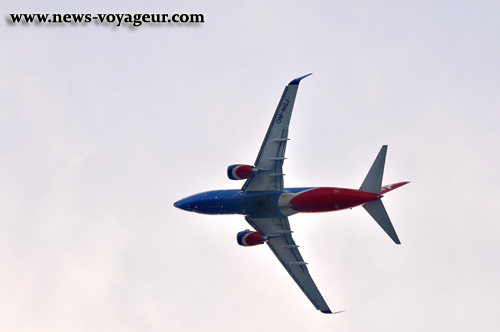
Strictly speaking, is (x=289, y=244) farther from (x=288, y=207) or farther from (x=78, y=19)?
(x=78, y=19)

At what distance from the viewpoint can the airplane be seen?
75875 mm

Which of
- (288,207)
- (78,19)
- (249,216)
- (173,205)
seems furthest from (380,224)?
(78,19)

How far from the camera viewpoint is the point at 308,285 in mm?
87812

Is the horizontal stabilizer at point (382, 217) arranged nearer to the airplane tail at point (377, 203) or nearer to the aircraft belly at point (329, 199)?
the airplane tail at point (377, 203)

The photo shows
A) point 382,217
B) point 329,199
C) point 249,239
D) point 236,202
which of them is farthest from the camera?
point 249,239

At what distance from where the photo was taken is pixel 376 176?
247ft

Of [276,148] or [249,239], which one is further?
[249,239]

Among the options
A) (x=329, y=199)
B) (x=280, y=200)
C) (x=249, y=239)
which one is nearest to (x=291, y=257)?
(x=249, y=239)

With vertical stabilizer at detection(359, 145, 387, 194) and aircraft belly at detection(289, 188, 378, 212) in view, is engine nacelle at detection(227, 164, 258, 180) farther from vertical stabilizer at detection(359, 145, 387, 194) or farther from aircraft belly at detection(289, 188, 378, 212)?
vertical stabilizer at detection(359, 145, 387, 194)

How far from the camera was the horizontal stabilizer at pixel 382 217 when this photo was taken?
248 feet

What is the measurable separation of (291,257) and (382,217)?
51.2 ft

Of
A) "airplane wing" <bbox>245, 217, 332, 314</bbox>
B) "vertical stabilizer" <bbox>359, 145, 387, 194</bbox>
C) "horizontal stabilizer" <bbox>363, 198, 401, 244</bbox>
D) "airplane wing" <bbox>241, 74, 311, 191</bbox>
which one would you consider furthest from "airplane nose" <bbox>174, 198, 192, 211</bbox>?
"horizontal stabilizer" <bbox>363, 198, 401, 244</bbox>

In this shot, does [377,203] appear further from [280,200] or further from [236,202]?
[236,202]

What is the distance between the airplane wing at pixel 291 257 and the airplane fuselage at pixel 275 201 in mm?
2452
